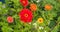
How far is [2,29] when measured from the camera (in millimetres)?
1906

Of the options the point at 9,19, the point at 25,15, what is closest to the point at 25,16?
the point at 25,15

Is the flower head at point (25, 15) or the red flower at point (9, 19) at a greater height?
the flower head at point (25, 15)

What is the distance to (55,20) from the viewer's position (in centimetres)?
229

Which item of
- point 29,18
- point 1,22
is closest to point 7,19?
point 1,22

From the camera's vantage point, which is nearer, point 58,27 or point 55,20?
point 58,27

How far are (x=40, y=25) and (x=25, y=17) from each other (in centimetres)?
23

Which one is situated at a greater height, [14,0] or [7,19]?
[14,0]

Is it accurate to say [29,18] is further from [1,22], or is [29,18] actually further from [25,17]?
[1,22]

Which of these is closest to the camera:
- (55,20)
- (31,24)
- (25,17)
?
(25,17)

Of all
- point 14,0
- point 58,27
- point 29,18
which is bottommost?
point 58,27

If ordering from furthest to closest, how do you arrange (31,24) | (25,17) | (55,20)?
(55,20) → (31,24) → (25,17)

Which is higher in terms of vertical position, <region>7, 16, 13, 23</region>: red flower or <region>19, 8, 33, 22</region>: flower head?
<region>19, 8, 33, 22</region>: flower head

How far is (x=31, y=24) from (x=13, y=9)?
9.5 inches

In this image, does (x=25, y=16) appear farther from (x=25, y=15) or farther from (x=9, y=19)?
(x=9, y=19)
